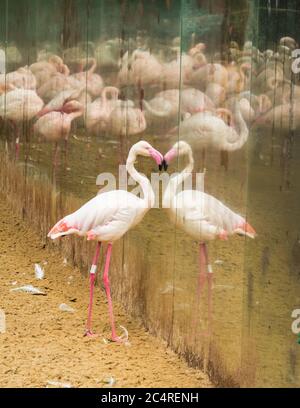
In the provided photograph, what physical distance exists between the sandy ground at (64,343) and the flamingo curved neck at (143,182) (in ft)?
2.13

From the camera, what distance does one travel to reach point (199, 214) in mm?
3736

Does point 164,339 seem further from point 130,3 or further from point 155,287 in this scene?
point 130,3

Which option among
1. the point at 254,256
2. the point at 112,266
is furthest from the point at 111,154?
the point at 254,256

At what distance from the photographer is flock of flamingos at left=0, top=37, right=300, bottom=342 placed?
3.27 metres

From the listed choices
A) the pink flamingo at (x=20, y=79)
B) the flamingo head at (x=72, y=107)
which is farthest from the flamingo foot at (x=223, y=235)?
the pink flamingo at (x=20, y=79)

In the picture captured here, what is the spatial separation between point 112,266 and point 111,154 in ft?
1.94

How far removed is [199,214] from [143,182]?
0.44 metres

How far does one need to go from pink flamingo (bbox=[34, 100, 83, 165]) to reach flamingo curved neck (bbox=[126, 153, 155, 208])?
787mm

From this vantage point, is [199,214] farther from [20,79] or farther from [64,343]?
[20,79]

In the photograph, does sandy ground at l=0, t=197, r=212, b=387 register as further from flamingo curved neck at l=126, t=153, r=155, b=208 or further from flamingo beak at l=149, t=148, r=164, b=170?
flamingo beak at l=149, t=148, r=164, b=170

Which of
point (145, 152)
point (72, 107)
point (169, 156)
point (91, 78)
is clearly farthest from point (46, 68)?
point (169, 156)

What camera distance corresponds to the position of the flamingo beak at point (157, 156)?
13.0 ft

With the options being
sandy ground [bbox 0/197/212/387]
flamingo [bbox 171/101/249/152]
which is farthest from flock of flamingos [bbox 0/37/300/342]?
sandy ground [bbox 0/197/212/387]
